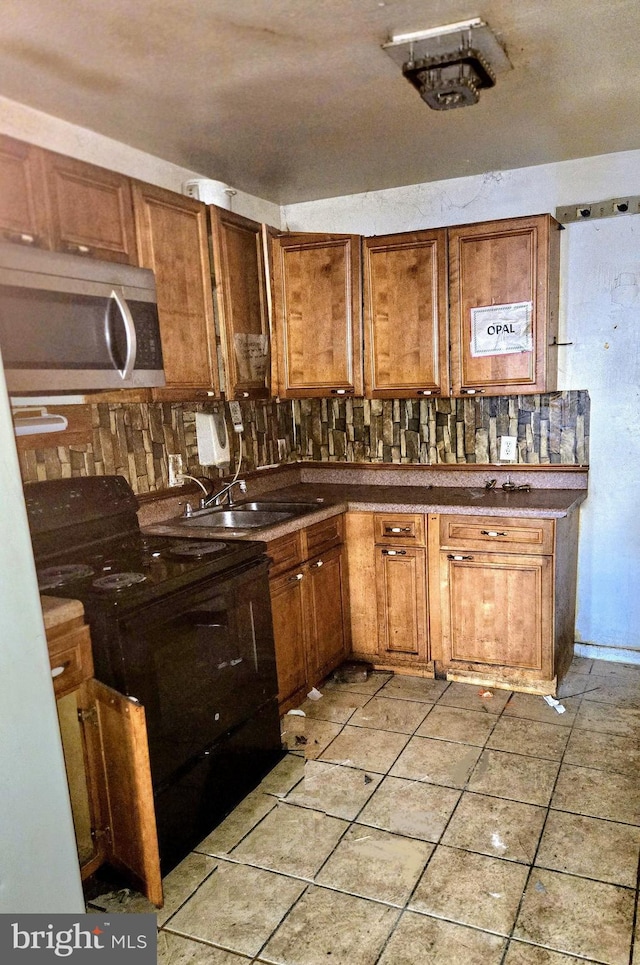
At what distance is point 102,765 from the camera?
1914 millimetres

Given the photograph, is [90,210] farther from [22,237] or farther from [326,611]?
[326,611]

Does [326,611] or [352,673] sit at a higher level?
[326,611]

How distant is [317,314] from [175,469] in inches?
43.6

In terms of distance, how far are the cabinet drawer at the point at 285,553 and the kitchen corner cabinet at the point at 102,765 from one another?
3.27ft

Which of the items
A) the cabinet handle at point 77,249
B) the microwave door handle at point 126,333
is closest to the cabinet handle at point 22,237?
the cabinet handle at point 77,249

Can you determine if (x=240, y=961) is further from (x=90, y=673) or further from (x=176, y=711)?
(x=90, y=673)

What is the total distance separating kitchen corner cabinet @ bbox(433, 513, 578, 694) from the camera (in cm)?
302

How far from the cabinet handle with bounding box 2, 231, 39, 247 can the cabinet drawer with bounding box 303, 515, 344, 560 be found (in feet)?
5.17

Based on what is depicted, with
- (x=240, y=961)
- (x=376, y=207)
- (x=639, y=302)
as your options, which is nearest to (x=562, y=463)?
(x=639, y=302)

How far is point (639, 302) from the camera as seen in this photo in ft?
10.6

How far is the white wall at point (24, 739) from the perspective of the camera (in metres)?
1.12

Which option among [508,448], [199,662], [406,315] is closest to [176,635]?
[199,662]

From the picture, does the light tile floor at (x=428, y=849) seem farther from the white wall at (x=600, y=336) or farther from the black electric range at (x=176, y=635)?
the white wall at (x=600, y=336)

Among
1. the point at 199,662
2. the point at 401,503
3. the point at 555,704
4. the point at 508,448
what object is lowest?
the point at 555,704
